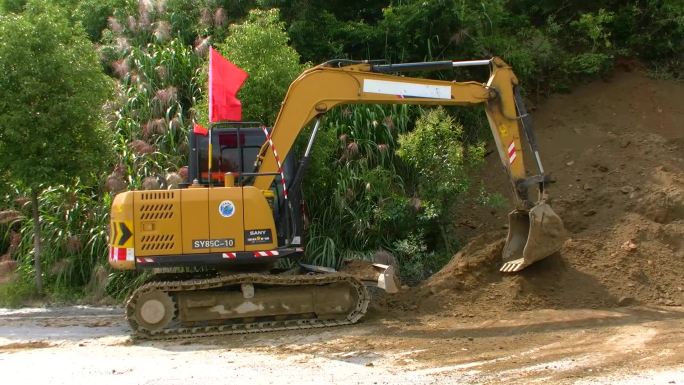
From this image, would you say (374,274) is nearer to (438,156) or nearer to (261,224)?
(438,156)

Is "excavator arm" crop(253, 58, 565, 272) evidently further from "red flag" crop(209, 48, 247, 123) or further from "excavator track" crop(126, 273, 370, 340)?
"excavator track" crop(126, 273, 370, 340)

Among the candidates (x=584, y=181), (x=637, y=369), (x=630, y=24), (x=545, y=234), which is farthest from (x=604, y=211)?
(x=630, y=24)

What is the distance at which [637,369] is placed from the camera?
22.0 feet

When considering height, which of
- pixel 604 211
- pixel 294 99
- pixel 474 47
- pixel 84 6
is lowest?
pixel 604 211

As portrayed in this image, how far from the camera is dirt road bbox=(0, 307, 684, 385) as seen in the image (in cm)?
671

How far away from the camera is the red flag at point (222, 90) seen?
913 cm

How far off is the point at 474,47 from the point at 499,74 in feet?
20.8

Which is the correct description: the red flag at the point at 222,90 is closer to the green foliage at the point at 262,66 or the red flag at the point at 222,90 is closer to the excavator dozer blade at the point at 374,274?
the excavator dozer blade at the point at 374,274

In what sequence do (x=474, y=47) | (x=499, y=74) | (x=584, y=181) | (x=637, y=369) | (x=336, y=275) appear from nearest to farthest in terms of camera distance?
(x=637, y=369) → (x=336, y=275) → (x=499, y=74) → (x=584, y=181) → (x=474, y=47)

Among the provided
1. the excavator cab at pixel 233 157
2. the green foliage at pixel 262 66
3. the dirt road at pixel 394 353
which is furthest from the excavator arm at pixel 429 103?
the green foliage at pixel 262 66

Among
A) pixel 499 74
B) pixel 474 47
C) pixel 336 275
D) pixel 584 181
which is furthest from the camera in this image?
pixel 474 47

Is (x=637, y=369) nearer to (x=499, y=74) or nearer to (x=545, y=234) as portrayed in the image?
(x=545, y=234)

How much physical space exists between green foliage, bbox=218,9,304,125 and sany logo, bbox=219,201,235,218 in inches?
147

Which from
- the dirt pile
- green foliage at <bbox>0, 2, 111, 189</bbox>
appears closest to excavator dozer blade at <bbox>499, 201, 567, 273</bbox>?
the dirt pile
